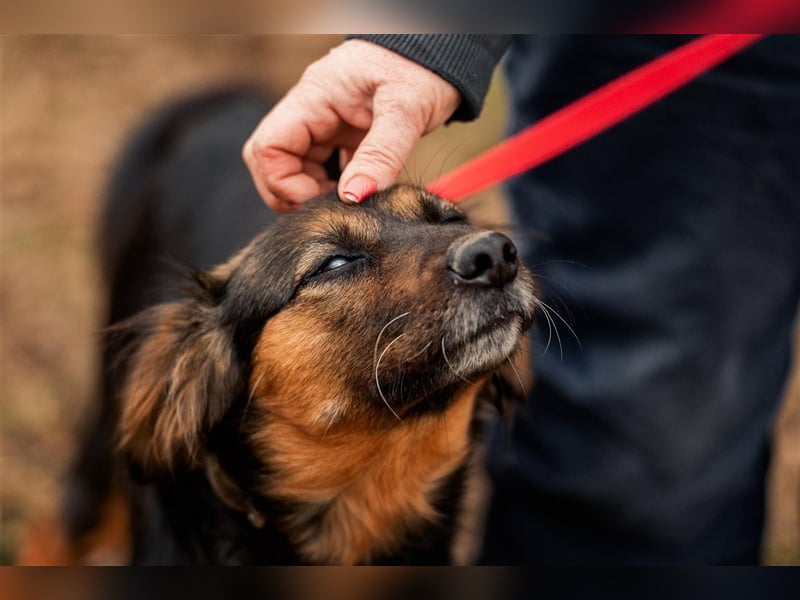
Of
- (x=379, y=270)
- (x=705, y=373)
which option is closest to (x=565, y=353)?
(x=705, y=373)

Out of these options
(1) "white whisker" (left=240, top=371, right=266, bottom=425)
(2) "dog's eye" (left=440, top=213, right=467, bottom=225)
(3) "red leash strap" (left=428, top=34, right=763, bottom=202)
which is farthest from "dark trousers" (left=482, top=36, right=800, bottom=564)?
(1) "white whisker" (left=240, top=371, right=266, bottom=425)

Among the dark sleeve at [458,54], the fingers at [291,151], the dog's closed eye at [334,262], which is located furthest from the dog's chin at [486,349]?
the fingers at [291,151]

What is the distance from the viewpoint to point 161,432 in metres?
2.63

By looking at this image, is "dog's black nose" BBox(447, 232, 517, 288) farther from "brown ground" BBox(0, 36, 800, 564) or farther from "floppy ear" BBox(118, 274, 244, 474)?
"brown ground" BBox(0, 36, 800, 564)

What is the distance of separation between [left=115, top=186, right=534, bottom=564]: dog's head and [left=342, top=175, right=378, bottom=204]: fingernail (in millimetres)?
60

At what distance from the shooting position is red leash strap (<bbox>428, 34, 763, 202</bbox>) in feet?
7.84

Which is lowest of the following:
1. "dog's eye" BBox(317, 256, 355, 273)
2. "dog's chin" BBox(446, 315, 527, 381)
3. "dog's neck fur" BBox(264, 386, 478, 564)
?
"dog's neck fur" BBox(264, 386, 478, 564)

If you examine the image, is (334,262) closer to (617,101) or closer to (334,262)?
(334,262)

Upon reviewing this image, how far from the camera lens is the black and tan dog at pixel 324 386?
2.25 meters

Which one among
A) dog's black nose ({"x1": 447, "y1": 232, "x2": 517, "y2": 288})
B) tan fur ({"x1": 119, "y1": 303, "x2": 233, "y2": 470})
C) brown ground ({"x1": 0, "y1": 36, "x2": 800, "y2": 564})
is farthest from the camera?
brown ground ({"x1": 0, "y1": 36, "x2": 800, "y2": 564})

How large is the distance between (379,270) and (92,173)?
4.06m

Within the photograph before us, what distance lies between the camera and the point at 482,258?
215 centimetres

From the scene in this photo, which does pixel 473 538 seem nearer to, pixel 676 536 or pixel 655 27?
pixel 676 536

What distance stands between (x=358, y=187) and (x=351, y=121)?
1.18 ft
